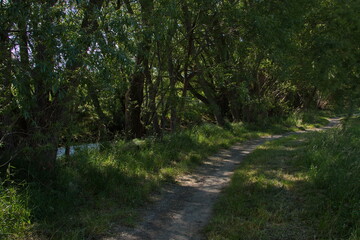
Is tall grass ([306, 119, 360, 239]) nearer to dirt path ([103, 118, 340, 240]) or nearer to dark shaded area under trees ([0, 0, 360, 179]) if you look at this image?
dark shaded area under trees ([0, 0, 360, 179])

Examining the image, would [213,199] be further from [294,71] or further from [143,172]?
[294,71]

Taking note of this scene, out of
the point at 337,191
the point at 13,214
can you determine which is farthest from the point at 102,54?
the point at 337,191

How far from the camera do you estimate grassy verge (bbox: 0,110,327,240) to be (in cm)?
438

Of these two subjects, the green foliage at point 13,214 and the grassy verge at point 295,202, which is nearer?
the green foliage at point 13,214

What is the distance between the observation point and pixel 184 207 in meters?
5.72

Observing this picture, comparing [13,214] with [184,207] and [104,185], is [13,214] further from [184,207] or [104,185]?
[184,207]

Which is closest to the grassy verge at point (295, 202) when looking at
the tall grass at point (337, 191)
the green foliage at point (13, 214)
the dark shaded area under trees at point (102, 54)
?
the tall grass at point (337, 191)

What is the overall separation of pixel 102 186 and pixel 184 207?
5.34 ft

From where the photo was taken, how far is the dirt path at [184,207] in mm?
4539

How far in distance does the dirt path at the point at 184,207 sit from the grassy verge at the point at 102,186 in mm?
247

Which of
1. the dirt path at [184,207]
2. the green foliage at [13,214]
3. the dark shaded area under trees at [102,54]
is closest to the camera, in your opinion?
the green foliage at [13,214]

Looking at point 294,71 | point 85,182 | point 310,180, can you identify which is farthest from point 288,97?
point 85,182

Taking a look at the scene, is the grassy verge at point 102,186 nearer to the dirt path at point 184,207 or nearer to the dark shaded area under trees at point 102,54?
the dirt path at point 184,207

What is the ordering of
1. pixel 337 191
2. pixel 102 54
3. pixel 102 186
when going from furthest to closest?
pixel 102 186
pixel 337 191
pixel 102 54
